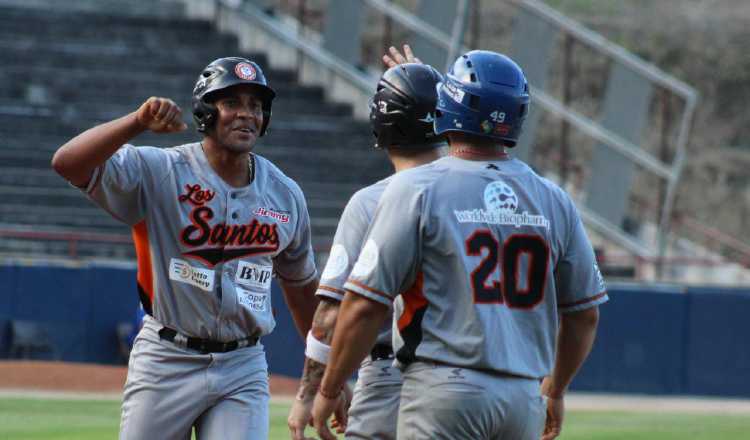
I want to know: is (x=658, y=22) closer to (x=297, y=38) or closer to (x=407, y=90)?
(x=297, y=38)

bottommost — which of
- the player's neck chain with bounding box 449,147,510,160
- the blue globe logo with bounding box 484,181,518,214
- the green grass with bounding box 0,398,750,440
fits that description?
the green grass with bounding box 0,398,750,440

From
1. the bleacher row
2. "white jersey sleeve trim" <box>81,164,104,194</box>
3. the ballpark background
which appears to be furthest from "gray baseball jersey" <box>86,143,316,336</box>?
the bleacher row

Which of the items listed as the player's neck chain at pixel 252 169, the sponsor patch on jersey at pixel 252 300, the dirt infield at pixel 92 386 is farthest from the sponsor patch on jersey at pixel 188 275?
the dirt infield at pixel 92 386

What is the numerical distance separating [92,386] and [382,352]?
1137 centimetres

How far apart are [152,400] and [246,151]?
42.0 inches

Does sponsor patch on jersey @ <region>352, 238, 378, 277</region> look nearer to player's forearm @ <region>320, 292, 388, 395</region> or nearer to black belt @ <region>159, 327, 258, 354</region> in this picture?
player's forearm @ <region>320, 292, 388, 395</region>

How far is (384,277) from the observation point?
4.51 m

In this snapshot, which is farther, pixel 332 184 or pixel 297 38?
pixel 297 38

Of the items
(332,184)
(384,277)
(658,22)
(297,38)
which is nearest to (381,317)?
(384,277)

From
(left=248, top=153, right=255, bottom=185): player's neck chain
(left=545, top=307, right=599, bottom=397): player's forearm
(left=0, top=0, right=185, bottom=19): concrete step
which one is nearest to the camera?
(left=545, top=307, right=599, bottom=397): player's forearm

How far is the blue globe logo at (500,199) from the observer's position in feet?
14.9

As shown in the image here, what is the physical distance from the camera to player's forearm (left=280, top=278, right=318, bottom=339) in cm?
621

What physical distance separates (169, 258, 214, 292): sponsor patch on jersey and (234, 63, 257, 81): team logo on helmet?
78 centimetres

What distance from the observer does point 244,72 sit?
18.9 feet
